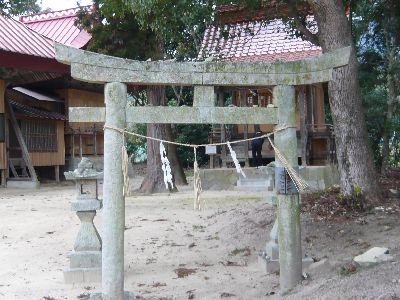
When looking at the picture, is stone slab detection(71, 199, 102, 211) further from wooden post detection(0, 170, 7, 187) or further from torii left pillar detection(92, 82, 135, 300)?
wooden post detection(0, 170, 7, 187)

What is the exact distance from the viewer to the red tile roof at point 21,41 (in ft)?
53.4

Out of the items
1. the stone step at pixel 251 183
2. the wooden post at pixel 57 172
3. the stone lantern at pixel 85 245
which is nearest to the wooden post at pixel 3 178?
the wooden post at pixel 57 172

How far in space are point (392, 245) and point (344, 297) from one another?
329cm

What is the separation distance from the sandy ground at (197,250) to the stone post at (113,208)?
3.13ft

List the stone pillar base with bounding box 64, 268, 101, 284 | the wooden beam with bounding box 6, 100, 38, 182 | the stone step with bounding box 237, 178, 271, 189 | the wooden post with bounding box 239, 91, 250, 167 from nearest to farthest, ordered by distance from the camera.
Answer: the stone pillar base with bounding box 64, 268, 101, 284 → the stone step with bounding box 237, 178, 271, 189 → the wooden post with bounding box 239, 91, 250, 167 → the wooden beam with bounding box 6, 100, 38, 182

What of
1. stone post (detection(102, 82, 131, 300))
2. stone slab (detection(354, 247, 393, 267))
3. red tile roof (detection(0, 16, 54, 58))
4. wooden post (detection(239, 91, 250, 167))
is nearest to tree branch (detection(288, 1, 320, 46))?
stone slab (detection(354, 247, 393, 267))

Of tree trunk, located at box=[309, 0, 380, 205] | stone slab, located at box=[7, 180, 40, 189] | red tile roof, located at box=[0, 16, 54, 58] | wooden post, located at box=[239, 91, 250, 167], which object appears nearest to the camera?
tree trunk, located at box=[309, 0, 380, 205]

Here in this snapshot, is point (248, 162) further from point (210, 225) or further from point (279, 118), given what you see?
point (279, 118)

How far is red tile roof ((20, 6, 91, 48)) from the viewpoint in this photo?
21.1m

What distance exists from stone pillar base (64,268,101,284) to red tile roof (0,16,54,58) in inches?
408

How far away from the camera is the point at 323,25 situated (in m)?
9.74

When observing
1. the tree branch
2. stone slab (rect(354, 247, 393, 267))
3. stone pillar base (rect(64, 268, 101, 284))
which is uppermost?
the tree branch

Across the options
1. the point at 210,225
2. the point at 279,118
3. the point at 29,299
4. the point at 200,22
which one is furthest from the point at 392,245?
the point at 200,22

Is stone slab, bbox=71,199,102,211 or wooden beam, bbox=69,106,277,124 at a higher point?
wooden beam, bbox=69,106,277,124
